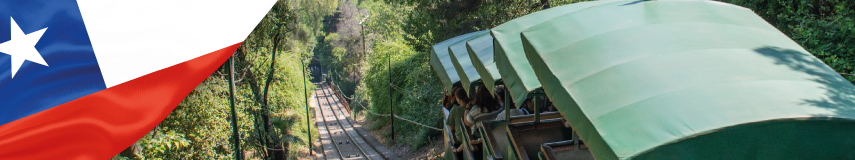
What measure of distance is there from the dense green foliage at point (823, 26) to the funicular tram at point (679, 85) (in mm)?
2304

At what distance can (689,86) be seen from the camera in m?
2.57

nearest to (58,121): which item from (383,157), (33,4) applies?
(33,4)

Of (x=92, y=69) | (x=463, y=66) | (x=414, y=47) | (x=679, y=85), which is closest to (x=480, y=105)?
(x=463, y=66)

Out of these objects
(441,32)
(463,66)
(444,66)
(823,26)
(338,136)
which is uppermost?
(823,26)

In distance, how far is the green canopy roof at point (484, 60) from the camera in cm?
473

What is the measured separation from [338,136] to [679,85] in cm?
3143

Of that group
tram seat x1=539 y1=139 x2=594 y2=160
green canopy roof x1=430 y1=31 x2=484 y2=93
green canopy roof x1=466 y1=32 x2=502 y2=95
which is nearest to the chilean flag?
green canopy roof x1=466 y1=32 x2=502 y2=95

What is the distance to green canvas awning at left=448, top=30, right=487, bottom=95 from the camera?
18.5ft

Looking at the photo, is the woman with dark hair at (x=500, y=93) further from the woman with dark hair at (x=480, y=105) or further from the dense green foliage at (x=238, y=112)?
the dense green foliage at (x=238, y=112)

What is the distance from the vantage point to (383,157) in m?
23.7

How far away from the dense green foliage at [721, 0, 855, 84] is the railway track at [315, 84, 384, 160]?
19.1 metres

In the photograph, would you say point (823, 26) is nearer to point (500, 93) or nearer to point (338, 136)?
point (500, 93)

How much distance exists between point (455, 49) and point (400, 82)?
21.1 m

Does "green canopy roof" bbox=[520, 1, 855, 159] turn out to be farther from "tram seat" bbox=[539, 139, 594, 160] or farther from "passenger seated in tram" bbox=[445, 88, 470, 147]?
"passenger seated in tram" bbox=[445, 88, 470, 147]
